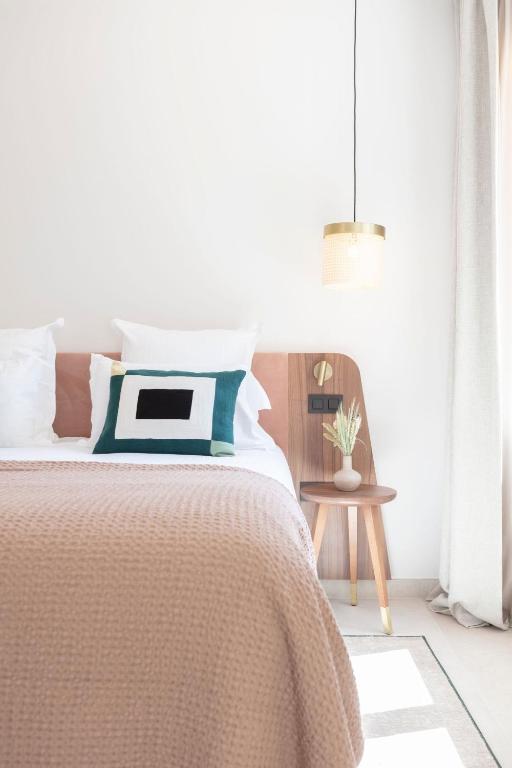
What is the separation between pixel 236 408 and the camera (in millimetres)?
2684

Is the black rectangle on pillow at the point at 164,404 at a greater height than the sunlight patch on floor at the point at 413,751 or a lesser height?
greater

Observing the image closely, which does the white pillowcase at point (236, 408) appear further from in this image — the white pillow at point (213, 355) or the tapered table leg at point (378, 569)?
the tapered table leg at point (378, 569)

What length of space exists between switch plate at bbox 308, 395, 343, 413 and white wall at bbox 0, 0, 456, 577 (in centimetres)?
16

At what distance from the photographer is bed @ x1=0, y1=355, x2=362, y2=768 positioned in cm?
116

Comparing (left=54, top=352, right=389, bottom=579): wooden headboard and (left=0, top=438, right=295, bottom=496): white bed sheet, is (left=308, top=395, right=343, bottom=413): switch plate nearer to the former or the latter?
(left=54, top=352, right=389, bottom=579): wooden headboard

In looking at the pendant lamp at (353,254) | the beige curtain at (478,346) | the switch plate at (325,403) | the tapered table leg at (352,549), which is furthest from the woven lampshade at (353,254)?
the tapered table leg at (352,549)

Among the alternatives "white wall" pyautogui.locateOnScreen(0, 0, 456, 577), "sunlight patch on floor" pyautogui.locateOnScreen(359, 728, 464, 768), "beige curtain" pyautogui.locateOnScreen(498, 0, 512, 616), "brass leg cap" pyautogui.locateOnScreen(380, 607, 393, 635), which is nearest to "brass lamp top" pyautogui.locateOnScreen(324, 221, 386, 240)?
"white wall" pyautogui.locateOnScreen(0, 0, 456, 577)

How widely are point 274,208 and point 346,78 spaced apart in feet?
1.97

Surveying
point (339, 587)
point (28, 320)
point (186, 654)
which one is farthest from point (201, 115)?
point (186, 654)

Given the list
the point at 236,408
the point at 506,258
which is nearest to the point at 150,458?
the point at 236,408

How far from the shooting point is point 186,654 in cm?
118

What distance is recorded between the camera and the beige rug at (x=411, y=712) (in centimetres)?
183

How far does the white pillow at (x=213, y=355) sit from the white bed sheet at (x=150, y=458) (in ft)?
0.41

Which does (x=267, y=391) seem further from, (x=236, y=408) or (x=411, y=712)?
(x=411, y=712)
